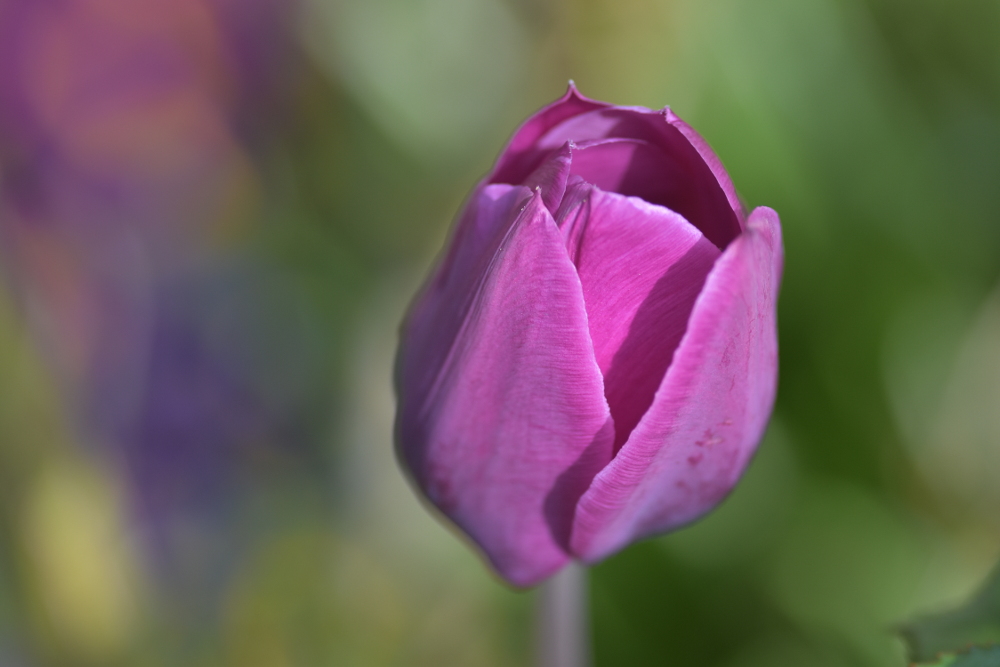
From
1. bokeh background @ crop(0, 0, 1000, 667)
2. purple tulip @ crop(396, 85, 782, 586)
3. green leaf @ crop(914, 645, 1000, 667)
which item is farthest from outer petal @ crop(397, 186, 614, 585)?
bokeh background @ crop(0, 0, 1000, 667)

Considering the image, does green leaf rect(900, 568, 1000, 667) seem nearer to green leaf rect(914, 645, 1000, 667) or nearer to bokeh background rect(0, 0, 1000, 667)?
green leaf rect(914, 645, 1000, 667)

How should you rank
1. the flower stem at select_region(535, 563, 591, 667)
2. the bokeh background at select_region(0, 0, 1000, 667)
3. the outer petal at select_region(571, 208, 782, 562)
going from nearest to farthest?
1. the outer petal at select_region(571, 208, 782, 562)
2. the flower stem at select_region(535, 563, 591, 667)
3. the bokeh background at select_region(0, 0, 1000, 667)

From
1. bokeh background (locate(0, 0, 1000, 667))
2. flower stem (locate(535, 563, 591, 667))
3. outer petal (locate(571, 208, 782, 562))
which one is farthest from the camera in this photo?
bokeh background (locate(0, 0, 1000, 667))

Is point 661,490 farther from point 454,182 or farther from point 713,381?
point 454,182

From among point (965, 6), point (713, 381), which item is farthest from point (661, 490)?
point (965, 6)

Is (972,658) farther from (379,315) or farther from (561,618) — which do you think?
(379,315)

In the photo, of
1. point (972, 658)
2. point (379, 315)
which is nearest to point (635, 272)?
point (972, 658)

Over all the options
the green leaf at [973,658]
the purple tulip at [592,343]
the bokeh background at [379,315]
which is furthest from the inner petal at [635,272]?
the bokeh background at [379,315]

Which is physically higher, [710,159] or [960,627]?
[710,159]
